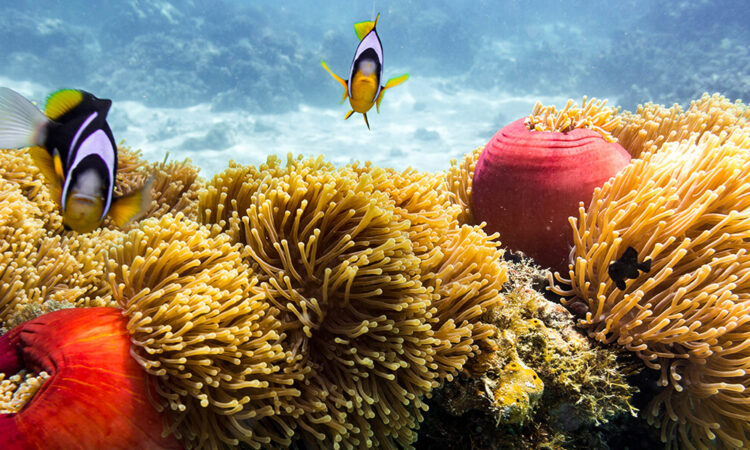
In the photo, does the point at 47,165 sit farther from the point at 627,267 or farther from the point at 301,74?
the point at 301,74

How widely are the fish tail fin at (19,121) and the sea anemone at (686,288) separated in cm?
212

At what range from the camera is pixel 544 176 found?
235cm

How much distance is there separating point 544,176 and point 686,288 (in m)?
0.91

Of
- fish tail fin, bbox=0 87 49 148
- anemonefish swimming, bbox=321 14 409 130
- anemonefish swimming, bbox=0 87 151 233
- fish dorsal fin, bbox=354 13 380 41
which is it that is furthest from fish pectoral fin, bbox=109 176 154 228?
fish dorsal fin, bbox=354 13 380 41

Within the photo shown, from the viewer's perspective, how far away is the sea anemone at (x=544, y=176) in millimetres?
2318

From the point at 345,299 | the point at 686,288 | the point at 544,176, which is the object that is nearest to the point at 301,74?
the point at 544,176

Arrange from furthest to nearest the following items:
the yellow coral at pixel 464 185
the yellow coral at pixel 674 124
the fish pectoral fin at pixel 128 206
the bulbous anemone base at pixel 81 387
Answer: the yellow coral at pixel 464 185
the yellow coral at pixel 674 124
the fish pectoral fin at pixel 128 206
the bulbous anemone base at pixel 81 387

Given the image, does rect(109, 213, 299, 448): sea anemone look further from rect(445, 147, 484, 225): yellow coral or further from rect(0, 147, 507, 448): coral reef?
rect(445, 147, 484, 225): yellow coral

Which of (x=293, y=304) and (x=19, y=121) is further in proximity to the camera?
(x=293, y=304)

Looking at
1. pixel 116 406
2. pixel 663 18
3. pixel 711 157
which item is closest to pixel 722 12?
pixel 663 18

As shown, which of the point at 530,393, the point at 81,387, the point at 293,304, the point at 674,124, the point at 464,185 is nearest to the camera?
the point at 81,387

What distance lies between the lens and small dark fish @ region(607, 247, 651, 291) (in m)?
1.80

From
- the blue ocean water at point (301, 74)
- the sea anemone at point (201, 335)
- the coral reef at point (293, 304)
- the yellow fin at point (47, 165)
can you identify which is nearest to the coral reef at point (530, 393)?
the coral reef at point (293, 304)

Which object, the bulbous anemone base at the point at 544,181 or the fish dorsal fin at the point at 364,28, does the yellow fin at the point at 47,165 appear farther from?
the bulbous anemone base at the point at 544,181
